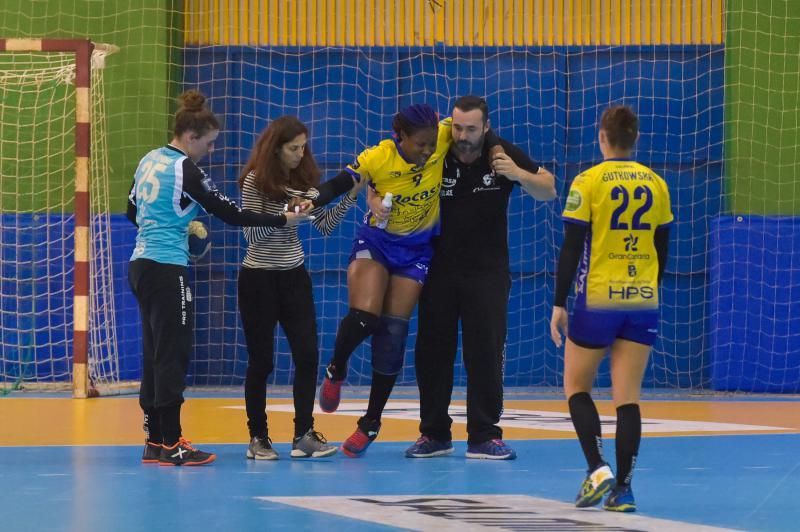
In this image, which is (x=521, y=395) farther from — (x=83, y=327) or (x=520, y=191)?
(x=83, y=327)

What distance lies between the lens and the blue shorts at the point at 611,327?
5.60 m

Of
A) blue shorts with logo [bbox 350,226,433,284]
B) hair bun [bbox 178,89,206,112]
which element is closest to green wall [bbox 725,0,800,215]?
blue shorts with logo [bbox 350,226,433,284]

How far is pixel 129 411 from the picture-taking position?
410 inches

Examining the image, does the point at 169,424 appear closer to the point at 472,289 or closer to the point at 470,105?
the point at 472,289

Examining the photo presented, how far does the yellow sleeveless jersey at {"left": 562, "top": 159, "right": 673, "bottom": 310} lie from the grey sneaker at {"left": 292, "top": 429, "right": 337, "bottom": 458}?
2.25 m

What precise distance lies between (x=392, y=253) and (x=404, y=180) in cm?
42

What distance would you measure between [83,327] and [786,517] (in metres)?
7.89

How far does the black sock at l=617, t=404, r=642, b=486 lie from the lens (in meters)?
5.50

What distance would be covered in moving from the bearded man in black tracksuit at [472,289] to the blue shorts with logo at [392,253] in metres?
0.14

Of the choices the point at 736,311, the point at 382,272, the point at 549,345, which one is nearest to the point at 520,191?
the point at 549,345

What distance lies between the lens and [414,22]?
13719 mm

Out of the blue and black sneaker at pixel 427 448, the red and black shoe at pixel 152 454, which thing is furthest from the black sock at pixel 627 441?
the red and black shoe at pixel 152 454

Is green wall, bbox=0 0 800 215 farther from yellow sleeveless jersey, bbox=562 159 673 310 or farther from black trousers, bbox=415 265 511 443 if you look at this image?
yellow sleeveless jersey, bbox=562 159 673 310

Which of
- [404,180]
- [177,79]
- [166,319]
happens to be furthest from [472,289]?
[177,79]
